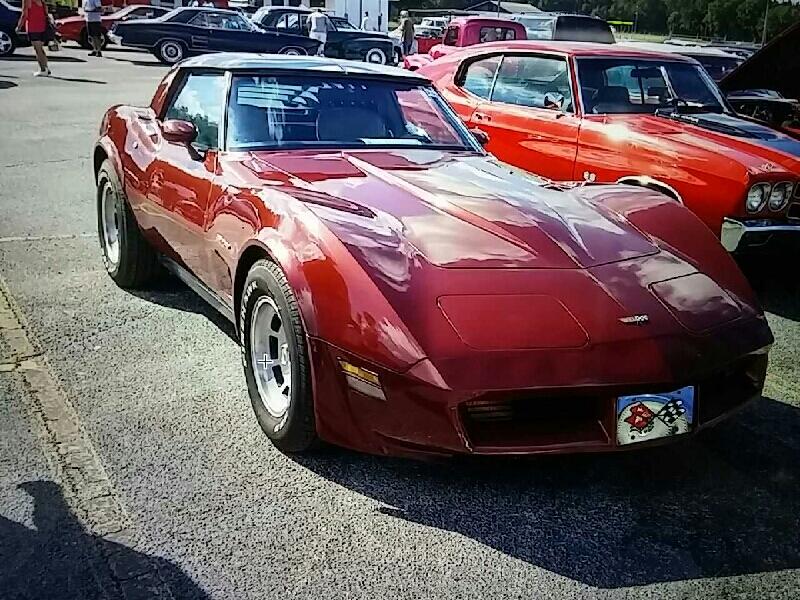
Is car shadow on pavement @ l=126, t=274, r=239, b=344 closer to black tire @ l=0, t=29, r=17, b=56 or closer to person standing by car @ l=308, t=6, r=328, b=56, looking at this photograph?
black tire @ l=0, t=29, r=17, b=56

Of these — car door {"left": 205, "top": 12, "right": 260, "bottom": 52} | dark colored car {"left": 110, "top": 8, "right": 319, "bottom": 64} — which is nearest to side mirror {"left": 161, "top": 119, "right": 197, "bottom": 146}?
dark colored car {"left": 110, "top": 8, "right": 319, "bottom": 64}

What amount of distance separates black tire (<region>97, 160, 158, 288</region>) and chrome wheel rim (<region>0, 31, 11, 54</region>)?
1800cm

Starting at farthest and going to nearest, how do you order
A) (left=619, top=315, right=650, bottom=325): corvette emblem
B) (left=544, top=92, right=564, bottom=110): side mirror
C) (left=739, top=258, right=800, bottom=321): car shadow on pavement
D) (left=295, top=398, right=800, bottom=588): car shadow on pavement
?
1. (left=544, top=92, right=564, bottom=110): side mirror
2. (left=739, top=258, right=800, bottom=321): car shadow on pavement
3. (left=619, top=315, right=650, bottom=325): corvette emblem
4. (left=295, top=398, right=800, bottom=588): car shadow on pavement

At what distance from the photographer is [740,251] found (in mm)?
5270

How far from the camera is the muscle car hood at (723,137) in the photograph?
5.33 m

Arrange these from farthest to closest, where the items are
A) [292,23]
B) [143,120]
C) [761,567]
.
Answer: [292,23] → [143,120] → [761,567]

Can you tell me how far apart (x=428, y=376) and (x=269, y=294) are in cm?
82

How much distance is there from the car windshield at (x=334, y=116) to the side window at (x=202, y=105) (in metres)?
0.11

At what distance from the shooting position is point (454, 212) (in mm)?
3457

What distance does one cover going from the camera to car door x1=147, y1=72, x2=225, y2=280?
4.14 m

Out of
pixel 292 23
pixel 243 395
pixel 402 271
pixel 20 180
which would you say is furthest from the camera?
pixel 292 23

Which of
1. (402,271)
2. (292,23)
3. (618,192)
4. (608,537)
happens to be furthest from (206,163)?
(292,23)

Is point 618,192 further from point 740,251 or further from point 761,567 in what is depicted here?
point 761,567

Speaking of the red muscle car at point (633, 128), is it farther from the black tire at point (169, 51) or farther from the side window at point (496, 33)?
the black tire at point (169, 51)
